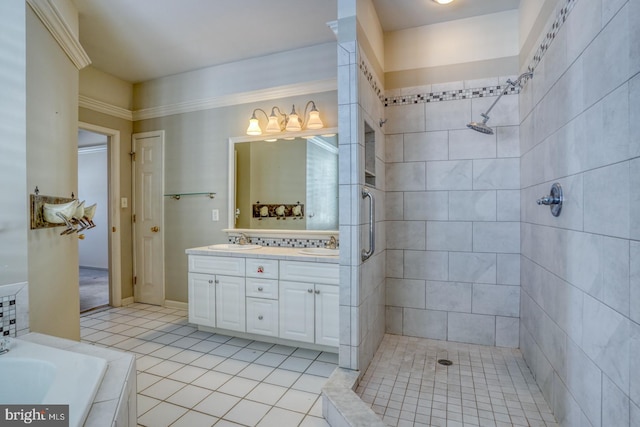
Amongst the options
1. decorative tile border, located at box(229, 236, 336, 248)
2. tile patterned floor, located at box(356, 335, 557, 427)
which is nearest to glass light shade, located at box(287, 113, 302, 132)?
decorative tile border, located at box(229, 236, 336, 248)

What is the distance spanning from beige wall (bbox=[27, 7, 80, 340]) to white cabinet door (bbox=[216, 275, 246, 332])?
42.1 inches

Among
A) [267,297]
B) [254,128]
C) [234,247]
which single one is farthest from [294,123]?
[267,297]

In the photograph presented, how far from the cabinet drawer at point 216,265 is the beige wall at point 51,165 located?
35.6 inches

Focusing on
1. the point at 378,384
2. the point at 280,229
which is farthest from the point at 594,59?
the point at 280,229

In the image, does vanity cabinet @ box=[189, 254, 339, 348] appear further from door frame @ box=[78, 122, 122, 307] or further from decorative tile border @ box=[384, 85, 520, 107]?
decorative tile border @ box=[384, 85, 520, 107]

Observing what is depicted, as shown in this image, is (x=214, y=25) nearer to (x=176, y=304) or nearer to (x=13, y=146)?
(x=13, y=146)

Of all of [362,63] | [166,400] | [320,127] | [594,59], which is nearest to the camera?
[594,59]

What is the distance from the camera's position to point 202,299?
3.05 meters

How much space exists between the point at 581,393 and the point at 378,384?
1011 millimetres

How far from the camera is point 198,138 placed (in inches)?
148

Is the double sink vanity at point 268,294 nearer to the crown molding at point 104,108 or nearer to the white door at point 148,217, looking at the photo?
the white door at point 148,217

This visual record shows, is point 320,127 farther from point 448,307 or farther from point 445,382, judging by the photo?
point 445,382

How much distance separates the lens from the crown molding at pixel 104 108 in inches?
138

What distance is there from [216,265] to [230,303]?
365 millimetres
